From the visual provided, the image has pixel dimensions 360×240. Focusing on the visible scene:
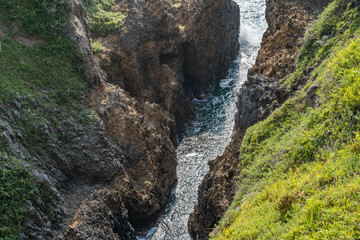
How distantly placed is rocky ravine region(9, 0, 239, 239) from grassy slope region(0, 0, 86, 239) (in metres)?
0.78

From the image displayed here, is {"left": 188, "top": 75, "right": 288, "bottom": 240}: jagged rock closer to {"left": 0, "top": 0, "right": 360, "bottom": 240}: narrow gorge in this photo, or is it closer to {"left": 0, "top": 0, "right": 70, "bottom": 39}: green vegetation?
{"left": 0, "top": 0, "right": 360, "bottom": 240}: narrow gorge

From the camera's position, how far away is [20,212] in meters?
19.6

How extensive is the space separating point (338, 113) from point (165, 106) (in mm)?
30638

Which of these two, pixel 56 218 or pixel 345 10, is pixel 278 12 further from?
pixel 56 218

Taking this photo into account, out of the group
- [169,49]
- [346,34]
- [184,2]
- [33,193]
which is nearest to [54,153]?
[33,193]

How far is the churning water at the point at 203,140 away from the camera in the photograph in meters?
30.2

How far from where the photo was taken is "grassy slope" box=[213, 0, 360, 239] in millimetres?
8953

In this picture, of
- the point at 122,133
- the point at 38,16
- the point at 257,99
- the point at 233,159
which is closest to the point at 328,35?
the point at 257,99

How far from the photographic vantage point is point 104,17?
128 ft

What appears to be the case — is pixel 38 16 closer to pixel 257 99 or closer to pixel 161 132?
pixel 161 132

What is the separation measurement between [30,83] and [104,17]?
671 inches

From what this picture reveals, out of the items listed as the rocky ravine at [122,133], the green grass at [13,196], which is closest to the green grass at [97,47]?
the rocky ravine at [122,133]

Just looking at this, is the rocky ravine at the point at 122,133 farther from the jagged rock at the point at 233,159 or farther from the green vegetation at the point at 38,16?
the jagged rock at the point at 233,159

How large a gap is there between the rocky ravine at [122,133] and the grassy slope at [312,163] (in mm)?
12145
